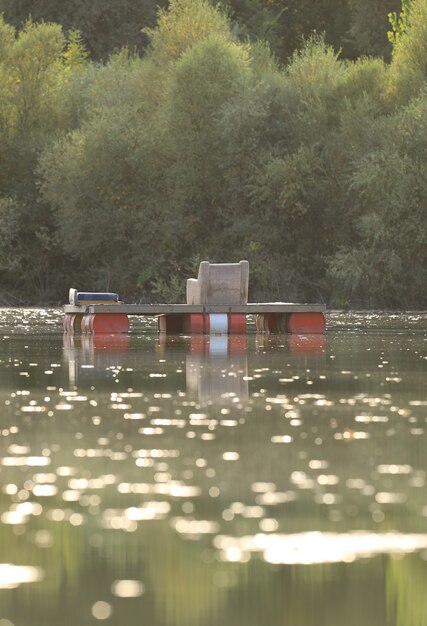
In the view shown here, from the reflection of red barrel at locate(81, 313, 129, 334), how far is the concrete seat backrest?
1.59m

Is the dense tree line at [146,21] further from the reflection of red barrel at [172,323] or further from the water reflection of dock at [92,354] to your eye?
the water reflection of dock at [92,354]

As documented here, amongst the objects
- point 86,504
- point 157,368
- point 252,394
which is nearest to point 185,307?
Result: point 157,368

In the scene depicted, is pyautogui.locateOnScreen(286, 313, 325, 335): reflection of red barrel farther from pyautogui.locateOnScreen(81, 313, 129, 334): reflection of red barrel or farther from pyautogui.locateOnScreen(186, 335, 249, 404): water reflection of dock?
pyautogui.locateOnScreen(186, 335, 249, 404): water reflection of dock

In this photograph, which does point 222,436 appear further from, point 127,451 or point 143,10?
point 143,10

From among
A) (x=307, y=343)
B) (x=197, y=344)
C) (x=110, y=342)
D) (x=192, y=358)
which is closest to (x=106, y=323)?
(x=110, y=342)

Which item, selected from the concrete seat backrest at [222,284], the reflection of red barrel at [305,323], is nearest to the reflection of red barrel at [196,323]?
the concrete seat backrest at [222,284]

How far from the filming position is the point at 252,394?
14156 mm

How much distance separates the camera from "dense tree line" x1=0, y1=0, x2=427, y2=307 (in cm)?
5434

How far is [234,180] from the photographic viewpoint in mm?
58750

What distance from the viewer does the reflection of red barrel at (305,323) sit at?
30688 mm

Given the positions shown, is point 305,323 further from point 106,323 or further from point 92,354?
point 92,354

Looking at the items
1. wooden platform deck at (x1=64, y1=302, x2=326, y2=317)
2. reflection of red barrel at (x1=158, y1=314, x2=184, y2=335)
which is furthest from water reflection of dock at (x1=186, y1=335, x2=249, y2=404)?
reflection of red barrel at (x1=158, y1=314, x2=184, y2=335)

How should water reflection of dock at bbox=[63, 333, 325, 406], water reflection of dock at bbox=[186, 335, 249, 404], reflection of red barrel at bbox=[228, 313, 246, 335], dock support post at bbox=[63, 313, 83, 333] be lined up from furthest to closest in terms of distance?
dock support post at bbox=[63, 313, 83, 333] → reflection of red barrel at bbox=[228, 313, 246, 335] → water reflection of dock at bbox=[63, 333, 325, 406] → water reflection of dock at bbox=[186, 335, 249, 404]

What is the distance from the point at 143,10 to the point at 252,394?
7331 cm
